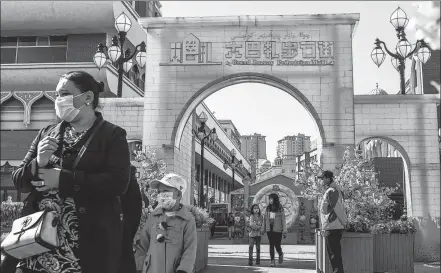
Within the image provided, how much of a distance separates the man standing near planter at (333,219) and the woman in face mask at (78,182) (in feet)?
23.8

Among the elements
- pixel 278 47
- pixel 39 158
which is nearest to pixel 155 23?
pixel 278 47

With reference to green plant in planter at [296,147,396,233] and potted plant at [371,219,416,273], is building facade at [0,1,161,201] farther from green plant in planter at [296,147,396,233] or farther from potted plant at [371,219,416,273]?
potted plant at [371,219,416,273]

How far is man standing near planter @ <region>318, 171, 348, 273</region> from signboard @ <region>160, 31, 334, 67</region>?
7550 mm

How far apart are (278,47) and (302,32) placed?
823 millimetres

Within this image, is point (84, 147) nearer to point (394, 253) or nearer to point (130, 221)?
point (130, 221)

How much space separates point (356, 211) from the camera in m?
11.8

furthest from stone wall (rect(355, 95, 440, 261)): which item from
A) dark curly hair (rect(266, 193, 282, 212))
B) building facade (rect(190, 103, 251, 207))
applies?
building facade (rect(190, 103, 251, 207))

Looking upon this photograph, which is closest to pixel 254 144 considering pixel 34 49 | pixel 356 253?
pixel 34 49

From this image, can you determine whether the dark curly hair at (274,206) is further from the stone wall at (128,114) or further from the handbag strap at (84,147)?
the handbag strap at (84,147)

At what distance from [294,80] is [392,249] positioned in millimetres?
6586

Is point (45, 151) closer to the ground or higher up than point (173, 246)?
higher up

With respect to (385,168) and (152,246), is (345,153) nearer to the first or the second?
(152,246)

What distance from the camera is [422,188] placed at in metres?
16.8

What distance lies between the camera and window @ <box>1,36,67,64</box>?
87.9ft
